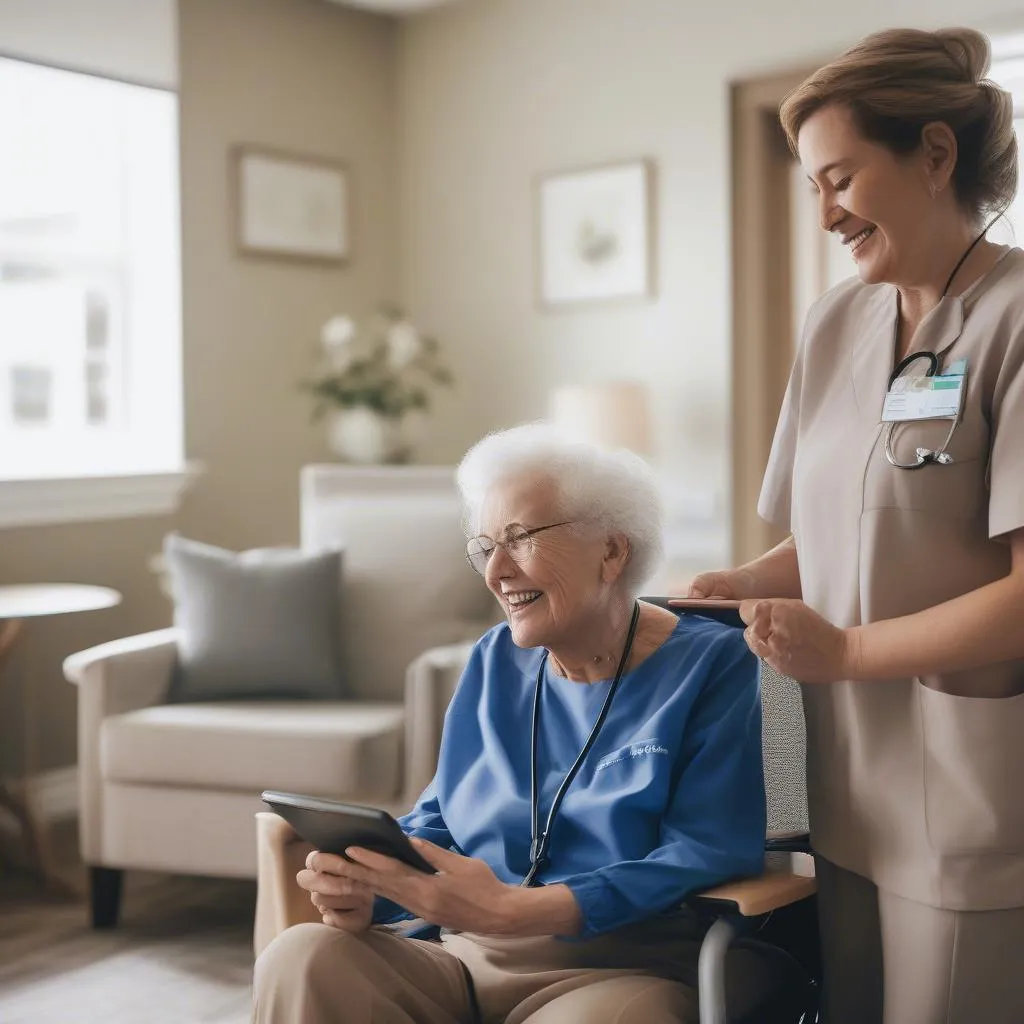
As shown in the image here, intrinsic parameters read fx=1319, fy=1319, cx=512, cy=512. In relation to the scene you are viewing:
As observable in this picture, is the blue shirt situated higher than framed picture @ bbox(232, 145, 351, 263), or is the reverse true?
framed picture @ bbox(232, 145, 351, 263)

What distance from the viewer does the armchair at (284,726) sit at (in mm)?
3014

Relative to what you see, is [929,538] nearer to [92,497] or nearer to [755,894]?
[755,894]

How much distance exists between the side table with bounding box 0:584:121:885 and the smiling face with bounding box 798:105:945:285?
246 centimetres

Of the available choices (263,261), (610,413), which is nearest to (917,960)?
(610,413)

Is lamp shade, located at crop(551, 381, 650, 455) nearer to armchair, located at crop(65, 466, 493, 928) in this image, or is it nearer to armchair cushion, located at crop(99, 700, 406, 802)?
armchair, located at crop(65, 466, 493, 928)

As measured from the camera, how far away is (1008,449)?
130 centimetres

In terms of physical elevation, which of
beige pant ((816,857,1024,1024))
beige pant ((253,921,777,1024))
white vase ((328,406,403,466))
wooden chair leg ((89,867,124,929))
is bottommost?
wooden chair leg ((89,867,124,929))

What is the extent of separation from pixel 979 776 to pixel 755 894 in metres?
0.30

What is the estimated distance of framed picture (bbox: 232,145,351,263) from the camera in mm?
4672

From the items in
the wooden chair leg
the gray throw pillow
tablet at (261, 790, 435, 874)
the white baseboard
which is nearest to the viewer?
tablet at (261, 790, 435, 874)

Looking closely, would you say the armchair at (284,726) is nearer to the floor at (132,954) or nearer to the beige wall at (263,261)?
the floor at (132,954)

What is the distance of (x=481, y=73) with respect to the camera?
4.96 metres

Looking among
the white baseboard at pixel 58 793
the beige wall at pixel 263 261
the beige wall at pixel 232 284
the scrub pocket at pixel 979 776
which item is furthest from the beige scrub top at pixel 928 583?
the beige wall at pixel 263 261

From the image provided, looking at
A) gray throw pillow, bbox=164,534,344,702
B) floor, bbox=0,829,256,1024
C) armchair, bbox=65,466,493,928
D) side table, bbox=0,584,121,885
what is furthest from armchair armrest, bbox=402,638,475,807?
side table, bbox=0,584,121,885
